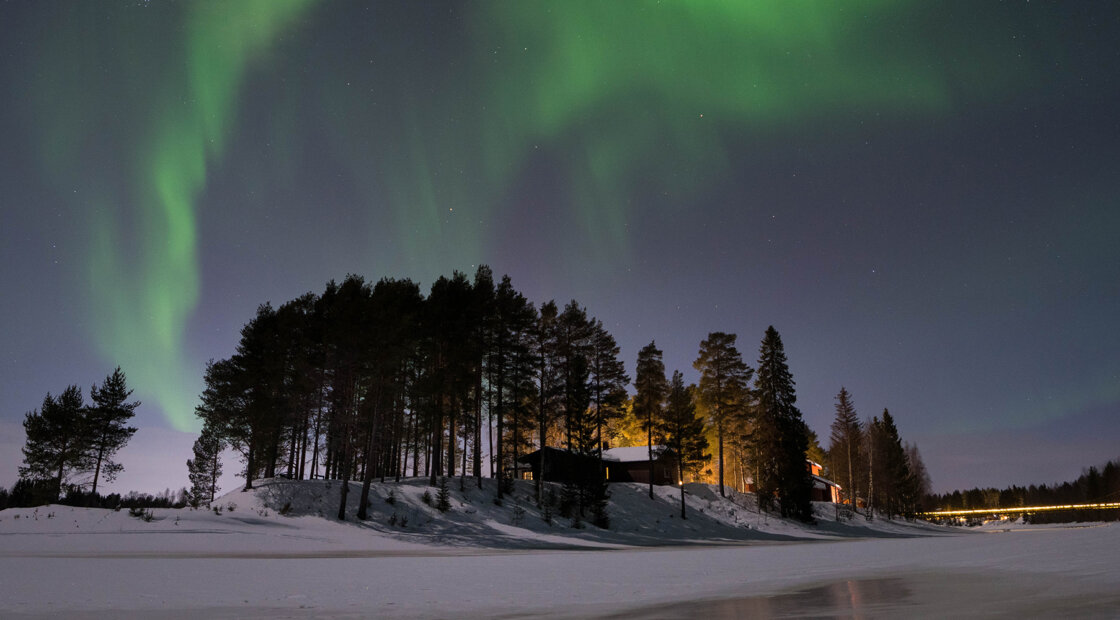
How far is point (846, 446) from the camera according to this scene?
9225cm

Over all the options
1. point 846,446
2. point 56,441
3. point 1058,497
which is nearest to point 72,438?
point 56,441

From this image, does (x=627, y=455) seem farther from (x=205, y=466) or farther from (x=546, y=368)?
(x=205, y=466)

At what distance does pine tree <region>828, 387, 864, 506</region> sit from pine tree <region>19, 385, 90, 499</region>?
81262 millimetres

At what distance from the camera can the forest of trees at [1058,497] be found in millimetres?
133250

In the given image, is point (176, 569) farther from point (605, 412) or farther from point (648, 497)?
point (648, 497)

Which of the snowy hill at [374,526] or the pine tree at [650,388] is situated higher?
the pine tree at [650,388]

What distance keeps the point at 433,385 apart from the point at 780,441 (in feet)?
111

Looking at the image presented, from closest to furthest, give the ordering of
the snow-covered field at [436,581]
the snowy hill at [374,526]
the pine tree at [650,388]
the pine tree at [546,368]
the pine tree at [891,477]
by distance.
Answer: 1. the snow-covered field at [436,581]
2. the snowy hill at [374,526]
3. the pine tree at [546,368]
4. the pine tree at [650,388]
5. the pine tree at [891,477]

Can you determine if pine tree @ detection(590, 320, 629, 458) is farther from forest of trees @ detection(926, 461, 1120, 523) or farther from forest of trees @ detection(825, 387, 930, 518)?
forest of trees @ detection(926, 461, 1120, 523)

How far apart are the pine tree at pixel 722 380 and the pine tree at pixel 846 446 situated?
27100mm

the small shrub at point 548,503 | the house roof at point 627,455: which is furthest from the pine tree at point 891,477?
the small shrub at point 548,503

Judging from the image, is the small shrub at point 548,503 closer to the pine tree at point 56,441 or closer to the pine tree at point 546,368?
the pine tree at point 546,368

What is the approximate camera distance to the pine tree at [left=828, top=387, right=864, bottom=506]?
83938 millimetres

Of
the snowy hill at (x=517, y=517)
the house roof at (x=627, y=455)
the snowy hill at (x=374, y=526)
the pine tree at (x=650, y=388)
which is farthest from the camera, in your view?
the house roof at (x=627, y=455)
